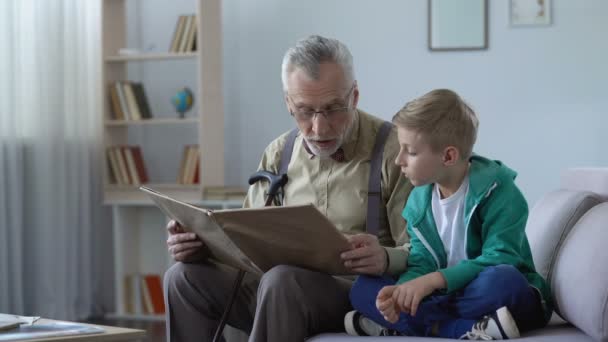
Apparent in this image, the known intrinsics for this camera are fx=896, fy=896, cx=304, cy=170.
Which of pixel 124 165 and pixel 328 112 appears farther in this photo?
pixel 124 165

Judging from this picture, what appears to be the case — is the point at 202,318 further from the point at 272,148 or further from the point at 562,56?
the point at 562,56

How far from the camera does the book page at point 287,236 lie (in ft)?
5.60

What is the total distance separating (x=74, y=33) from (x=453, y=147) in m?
3.01

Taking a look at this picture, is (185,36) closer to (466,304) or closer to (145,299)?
(145,299)

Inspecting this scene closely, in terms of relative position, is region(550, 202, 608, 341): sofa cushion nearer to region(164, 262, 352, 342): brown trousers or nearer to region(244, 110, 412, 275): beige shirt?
region(244, 110, 412, 275): beige shirt

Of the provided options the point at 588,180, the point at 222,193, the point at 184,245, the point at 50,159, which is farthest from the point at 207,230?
the point at 50,159

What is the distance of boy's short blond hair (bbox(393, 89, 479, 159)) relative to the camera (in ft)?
5.96

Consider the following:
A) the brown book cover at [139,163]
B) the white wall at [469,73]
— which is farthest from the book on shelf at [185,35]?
the brown book cover at [139,163]

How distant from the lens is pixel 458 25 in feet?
14.5

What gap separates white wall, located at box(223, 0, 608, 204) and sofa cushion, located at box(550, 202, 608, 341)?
2497 mm

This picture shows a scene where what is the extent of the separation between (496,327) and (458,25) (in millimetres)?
2959

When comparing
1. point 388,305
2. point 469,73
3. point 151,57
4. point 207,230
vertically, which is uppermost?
point 151,57

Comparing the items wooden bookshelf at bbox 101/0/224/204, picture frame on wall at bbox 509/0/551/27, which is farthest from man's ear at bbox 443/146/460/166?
picture frame on wall at bbox 509/0/551/27

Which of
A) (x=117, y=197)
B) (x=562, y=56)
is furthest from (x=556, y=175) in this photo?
(x=117, y=197)
